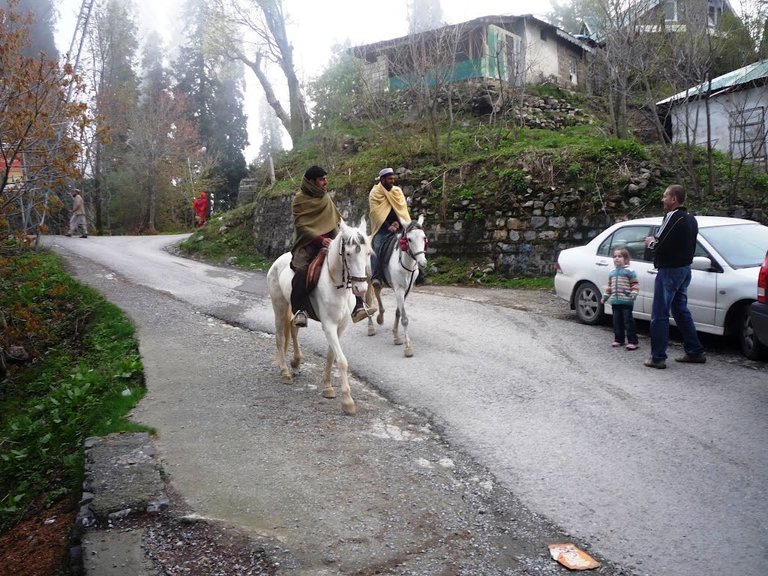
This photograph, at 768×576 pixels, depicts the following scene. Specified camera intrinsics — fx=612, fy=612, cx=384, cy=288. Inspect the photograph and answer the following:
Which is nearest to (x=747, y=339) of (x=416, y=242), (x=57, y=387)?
(x=416, y=242)

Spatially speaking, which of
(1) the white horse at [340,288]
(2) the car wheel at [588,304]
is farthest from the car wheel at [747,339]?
(1) the white horse at [340,288]

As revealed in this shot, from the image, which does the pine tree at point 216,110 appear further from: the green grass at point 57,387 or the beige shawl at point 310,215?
the beige shawl at point 310,215

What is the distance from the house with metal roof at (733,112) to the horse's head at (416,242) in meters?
7.66

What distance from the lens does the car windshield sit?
8.45 metres

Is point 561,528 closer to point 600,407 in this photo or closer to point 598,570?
point 598,570

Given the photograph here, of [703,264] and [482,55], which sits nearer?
[703,264]

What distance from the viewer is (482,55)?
2500 centimetres

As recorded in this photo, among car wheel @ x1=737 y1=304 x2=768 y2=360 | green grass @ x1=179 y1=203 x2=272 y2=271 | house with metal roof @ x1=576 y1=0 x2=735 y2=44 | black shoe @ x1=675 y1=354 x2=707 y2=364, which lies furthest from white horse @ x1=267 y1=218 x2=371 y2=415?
green grass @ x1=179 y1=203 x2=272 y2=271

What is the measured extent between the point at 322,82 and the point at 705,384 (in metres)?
23.9

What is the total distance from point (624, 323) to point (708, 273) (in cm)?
130

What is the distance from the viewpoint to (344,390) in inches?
260

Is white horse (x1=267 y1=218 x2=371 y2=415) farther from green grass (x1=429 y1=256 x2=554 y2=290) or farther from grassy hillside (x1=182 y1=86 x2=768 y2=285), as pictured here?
grassy hillside (x1=182 y1=86 x2=768 y2=285)

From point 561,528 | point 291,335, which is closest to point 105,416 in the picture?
point 291,335

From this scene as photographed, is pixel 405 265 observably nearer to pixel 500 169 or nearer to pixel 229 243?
pixel 500 169
